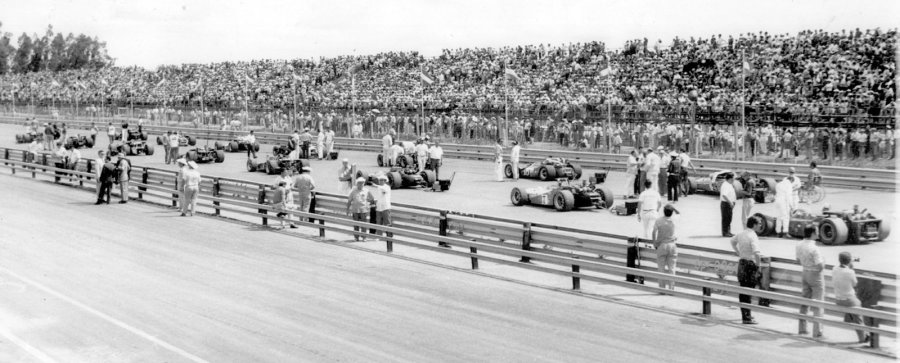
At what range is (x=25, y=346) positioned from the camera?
12.3 metres

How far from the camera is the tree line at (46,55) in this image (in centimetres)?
18000

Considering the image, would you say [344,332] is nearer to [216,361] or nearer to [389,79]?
[216,361]

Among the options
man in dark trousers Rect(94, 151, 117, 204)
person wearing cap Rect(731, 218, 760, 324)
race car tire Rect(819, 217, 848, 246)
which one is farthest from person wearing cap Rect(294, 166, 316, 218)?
person wearing cap Rect(731, 218, 760, 324)

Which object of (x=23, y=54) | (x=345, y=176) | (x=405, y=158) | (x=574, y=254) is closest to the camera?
(x=574, y=254)

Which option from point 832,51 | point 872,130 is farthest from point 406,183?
point 832,51

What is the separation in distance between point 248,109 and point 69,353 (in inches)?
2263

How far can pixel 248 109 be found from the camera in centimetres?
6806

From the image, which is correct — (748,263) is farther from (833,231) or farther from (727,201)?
(727,201)

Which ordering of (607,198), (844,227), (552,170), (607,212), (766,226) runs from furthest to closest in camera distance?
1. (552,170)
2. (607,198)
3. (607,212)
4. (766,226)
5. (844,227)

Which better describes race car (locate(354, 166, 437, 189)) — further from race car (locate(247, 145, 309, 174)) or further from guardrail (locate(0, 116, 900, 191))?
guardrail (locate(0, 116, 900, 191))

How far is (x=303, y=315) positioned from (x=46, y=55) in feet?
638

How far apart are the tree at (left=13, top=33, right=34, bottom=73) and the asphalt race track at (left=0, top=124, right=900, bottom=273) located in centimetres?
15722

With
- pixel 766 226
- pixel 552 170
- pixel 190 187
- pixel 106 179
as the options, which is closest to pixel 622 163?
pixel 552 170

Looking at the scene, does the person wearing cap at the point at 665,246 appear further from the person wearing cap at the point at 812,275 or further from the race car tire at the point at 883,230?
the race car tire at the point at 883,230
